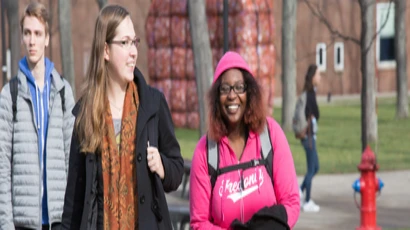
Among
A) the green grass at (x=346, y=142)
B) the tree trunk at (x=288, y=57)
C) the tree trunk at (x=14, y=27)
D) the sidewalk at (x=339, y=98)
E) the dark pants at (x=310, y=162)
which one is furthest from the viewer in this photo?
the sidewalk at (x=339, y=98)

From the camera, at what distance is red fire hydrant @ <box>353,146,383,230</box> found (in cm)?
1084

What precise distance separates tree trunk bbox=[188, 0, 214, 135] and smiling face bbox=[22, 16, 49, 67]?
11881 millimetres

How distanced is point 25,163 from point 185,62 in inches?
1026

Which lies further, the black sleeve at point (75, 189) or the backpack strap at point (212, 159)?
the backpack strap at point (212, 159)

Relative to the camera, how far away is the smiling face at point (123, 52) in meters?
4.91

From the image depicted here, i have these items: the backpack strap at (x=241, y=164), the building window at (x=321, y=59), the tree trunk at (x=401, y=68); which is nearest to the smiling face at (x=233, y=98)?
the backpack strap at (x=241, y=164)

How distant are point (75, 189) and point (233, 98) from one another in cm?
82

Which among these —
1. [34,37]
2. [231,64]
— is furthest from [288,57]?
[231,64]

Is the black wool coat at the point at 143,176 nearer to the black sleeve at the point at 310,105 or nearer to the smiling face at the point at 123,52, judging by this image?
the smiling face at the point at 123,52

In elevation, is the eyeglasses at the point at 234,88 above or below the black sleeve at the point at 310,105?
above

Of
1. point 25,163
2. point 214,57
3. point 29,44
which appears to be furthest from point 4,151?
point 214,57

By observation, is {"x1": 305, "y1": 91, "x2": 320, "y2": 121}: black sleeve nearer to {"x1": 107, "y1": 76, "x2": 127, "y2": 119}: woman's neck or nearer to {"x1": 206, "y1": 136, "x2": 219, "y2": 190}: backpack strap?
{"x1": 206, "y1": 136, "x2": 219, "y2": 190}: backpack strap

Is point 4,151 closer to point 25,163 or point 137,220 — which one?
point 25,163

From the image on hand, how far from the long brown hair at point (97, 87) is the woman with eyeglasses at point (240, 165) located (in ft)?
1.67
